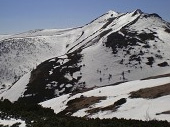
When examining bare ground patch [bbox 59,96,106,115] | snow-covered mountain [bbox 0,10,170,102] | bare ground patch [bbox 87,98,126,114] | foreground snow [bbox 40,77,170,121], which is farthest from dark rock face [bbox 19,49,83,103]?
bare ground patch [bbox 87,98,126,114]

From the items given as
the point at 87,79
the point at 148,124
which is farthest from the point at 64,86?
the point at 148,124

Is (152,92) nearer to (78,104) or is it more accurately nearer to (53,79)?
(78,104)

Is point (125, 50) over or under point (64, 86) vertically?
over

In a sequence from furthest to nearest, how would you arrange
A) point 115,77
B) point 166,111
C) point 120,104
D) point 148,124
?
point 115,77 → point 120,104 → point 166,111 → point 148,124

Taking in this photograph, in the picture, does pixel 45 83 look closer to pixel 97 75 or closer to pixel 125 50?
pixel 97 75

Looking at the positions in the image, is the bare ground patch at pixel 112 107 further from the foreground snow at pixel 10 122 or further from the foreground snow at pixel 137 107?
the foreground snow at pixel 10 122

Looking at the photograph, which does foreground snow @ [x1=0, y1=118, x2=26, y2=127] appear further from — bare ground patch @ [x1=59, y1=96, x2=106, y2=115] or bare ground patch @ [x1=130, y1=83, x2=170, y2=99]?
bare ground patch @ [x1=59, y1=96, x2=106, y2=115]

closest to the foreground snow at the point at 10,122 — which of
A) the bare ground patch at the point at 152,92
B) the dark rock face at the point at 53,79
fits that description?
the bare ground patch at the point at 152,92

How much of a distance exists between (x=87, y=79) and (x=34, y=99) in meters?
24.6

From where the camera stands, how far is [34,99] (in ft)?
429

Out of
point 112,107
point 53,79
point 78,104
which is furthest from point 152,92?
point 53,79

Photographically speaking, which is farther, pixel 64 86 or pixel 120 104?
pixel 64 86

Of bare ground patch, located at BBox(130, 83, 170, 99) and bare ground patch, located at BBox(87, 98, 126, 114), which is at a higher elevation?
bare ground patch, located at BBox(130, 83, 170, 99)

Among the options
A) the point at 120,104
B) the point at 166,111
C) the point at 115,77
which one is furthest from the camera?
the point at 115,77
